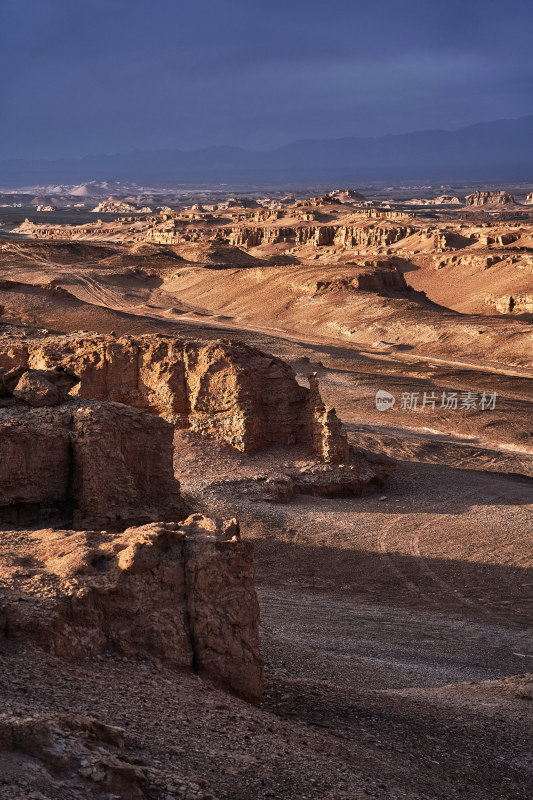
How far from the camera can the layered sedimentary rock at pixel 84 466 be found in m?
11.1

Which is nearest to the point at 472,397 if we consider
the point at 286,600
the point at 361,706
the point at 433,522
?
the point at 433,522

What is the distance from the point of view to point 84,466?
11.5 m

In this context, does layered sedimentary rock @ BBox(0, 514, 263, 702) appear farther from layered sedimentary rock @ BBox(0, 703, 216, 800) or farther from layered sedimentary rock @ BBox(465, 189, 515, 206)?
layered sedimentary rock @ BBox(465, 189, 515, 206)

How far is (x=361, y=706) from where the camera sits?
784 cm

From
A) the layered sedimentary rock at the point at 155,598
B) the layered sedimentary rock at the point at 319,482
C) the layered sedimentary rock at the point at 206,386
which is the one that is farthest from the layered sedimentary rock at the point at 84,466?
the layered sedimentary rock at the point at 206,386

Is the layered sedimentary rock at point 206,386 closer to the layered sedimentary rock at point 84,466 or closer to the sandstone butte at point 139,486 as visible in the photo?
the sandstone butte at point 139,486

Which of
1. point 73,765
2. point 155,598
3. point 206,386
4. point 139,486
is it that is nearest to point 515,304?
point 206,386

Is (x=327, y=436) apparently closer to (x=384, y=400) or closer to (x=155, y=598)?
(x=155, y=598)

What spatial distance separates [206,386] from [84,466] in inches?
261

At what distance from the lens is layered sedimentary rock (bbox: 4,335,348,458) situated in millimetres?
17641

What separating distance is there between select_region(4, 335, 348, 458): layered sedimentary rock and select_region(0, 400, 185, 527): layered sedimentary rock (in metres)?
5.28

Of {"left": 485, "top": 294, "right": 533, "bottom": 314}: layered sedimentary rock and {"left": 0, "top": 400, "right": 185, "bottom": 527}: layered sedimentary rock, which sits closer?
{"left": 0, "top": 400, "right": 185, "bottom": 527}: layered sedimentary rock

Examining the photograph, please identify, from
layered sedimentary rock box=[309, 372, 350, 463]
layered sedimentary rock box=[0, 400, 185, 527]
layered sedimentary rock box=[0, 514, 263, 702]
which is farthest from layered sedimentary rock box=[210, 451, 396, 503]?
layered sedimentary rock box=[0, 514, 263, 702]

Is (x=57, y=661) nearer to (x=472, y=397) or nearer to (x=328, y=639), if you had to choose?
(x=328, y=639)
